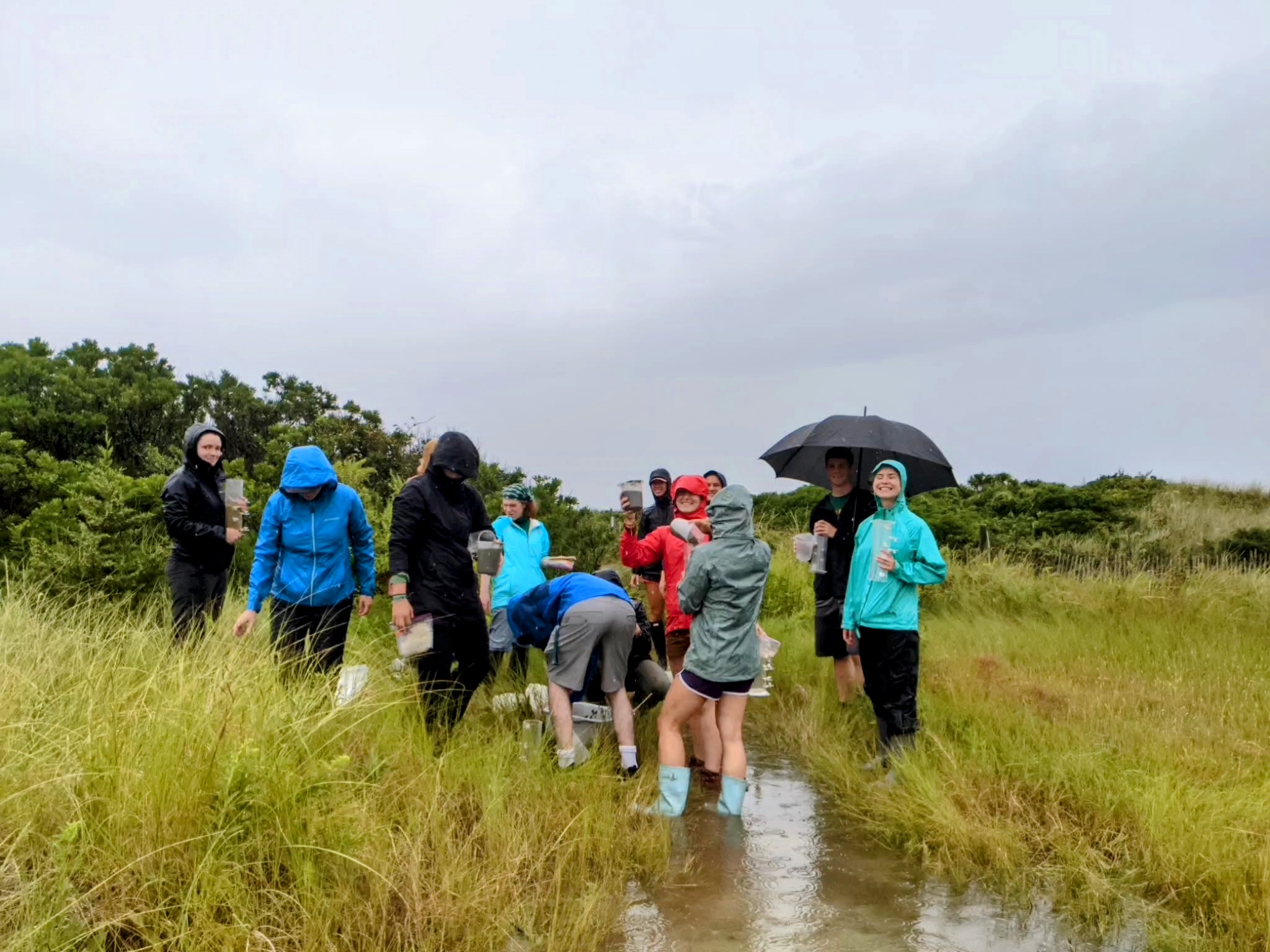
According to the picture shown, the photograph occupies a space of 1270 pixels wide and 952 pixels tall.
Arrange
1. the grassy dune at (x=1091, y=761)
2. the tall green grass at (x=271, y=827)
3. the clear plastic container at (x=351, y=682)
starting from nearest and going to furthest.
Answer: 1. the tall green grass at (x=271, y=827)
2. the grassy dune at (x=1091, y=761)
3. the clear plastic container at (x=351, y=682)

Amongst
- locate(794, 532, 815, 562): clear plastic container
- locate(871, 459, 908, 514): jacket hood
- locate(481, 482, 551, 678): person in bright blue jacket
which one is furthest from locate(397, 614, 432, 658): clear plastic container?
locate(871, 459, 908, 514): jacket hood

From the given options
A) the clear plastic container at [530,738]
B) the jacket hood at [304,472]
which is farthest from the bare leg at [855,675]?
the jacket hood at [304,472]

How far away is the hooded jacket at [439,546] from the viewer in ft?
17.3

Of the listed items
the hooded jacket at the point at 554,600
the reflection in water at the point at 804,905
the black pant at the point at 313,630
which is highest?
the hooded jacket at the point at 554,600

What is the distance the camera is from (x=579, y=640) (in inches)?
203

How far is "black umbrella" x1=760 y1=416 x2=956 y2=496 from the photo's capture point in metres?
6.32

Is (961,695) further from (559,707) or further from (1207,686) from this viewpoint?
(559,707)

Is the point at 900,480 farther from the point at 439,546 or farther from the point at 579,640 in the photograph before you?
the point at 439,546

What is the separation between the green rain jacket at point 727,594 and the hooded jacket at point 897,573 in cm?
70

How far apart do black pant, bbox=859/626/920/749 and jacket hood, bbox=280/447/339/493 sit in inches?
122

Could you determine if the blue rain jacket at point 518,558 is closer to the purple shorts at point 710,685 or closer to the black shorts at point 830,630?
the black shorts at point 830,630

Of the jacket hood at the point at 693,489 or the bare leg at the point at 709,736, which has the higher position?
the jacket hood at the point at 693,489

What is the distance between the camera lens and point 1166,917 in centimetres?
367

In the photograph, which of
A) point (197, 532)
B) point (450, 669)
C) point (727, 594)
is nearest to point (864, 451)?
point (727, 594)
